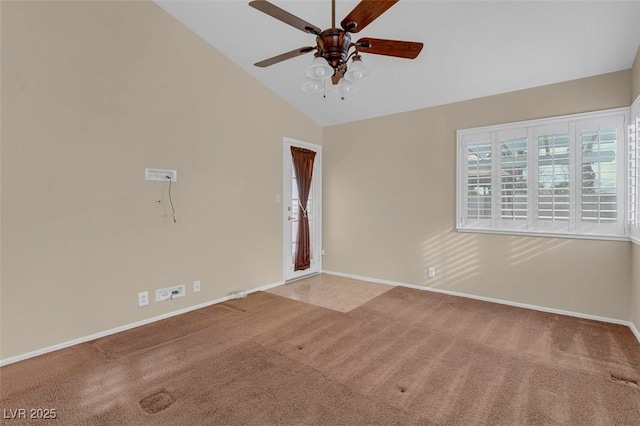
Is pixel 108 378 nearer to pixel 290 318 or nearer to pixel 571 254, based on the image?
pixel 290 318

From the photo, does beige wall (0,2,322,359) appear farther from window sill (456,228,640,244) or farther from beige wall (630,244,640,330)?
beige wall (630,244,640,330)

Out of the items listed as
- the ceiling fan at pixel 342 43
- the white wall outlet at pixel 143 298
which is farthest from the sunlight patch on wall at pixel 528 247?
the white wall outlet at pixel 143 298

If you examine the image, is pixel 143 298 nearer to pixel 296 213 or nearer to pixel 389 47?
pixel 296 213

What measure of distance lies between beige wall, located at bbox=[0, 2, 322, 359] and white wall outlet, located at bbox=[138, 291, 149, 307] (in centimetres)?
5

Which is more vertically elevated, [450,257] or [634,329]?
[450,257]

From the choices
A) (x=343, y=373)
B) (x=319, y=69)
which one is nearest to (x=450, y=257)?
(x=343, y=373)

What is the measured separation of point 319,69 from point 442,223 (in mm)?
2870

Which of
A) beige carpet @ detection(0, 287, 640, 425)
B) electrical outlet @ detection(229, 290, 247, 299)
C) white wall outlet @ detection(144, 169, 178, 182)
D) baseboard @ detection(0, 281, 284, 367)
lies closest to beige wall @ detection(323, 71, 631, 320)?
beige carpet @ detection(0, 287, 640, 425)

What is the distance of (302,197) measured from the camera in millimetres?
5000

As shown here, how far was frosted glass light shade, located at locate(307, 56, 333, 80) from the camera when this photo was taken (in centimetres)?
218

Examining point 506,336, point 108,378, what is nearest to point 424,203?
point 506,336

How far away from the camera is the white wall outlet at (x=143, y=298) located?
3.18 m

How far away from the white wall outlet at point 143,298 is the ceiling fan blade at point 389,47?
121 inches

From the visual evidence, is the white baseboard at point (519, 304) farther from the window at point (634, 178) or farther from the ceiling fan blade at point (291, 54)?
the ceiling fan blade at point (291, 54)
